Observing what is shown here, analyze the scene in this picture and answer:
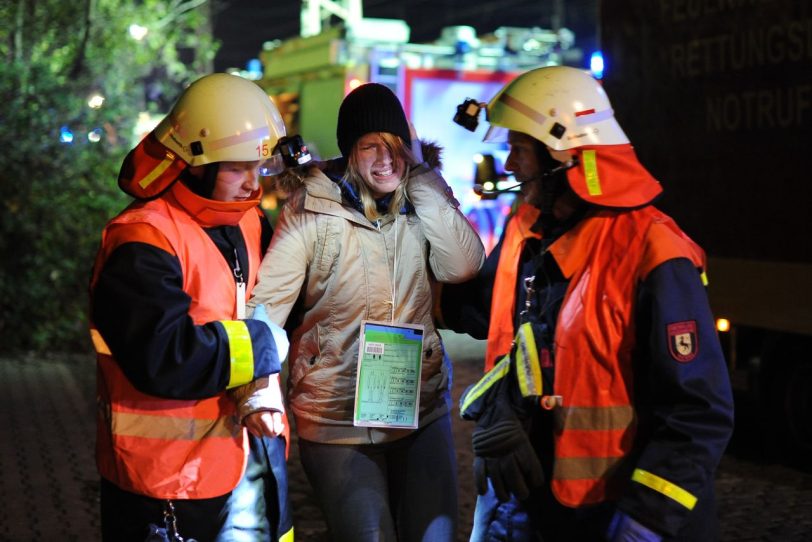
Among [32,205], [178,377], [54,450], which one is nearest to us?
[178,377]

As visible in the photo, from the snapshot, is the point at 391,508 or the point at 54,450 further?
the point at 54,450

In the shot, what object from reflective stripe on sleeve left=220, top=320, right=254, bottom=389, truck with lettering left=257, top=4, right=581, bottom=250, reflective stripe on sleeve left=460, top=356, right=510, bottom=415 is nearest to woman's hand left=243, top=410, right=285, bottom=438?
reflective stripe on sleeve left=220, top=320, right=254, bottom=389

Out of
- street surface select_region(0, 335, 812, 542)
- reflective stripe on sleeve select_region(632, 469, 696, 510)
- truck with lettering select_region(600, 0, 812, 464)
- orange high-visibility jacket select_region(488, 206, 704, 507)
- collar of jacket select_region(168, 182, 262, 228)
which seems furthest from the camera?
truck with lettering select_region(600, 0, 812, 464)

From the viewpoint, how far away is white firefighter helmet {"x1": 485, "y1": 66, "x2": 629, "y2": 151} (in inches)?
129

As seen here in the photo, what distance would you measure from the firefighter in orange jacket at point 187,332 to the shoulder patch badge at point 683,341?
1.09 meters

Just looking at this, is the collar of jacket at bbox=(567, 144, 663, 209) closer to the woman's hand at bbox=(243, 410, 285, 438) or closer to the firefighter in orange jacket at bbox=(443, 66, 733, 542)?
the firefighter in orange jacket at bbox=(443, 66, 733, 542)

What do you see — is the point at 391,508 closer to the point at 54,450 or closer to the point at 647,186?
the point at 647,186

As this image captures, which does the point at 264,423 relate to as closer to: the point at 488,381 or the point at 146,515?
the point at 146,515

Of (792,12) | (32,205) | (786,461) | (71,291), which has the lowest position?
(786,461)

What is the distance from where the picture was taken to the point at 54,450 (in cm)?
829

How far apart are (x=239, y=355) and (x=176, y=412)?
269 mm

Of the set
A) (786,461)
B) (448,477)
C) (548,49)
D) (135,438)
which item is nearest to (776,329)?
(786,461)

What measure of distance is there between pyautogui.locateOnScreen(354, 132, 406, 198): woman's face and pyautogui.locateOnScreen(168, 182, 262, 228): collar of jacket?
560 mm

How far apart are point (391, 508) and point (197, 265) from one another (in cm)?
113
